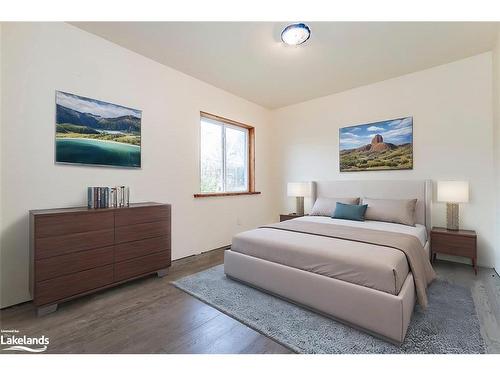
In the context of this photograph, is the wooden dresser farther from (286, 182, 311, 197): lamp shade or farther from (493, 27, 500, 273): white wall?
(493, 27, 500, 273): white wall

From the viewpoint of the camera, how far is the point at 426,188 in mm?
2986

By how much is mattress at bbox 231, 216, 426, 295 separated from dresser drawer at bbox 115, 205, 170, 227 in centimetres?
89

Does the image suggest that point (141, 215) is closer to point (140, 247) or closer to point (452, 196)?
point (140, 247)

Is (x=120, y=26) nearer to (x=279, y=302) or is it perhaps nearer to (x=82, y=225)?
(x=82, y=225)

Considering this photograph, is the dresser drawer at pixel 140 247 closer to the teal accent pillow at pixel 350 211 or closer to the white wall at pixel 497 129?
the teal accent pillow at pixel 350 211

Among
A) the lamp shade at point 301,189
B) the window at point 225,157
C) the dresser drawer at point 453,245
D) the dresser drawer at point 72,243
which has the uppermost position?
the window at point 225,157

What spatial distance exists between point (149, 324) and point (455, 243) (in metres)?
3.33

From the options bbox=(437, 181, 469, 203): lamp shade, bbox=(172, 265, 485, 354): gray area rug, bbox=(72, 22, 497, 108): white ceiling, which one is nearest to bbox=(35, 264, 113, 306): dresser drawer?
bbox=(172, 265, 485, 354): gray area rug

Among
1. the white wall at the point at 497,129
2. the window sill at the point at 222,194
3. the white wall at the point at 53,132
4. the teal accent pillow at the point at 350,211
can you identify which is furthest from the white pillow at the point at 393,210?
the white wall at the point at 53,132

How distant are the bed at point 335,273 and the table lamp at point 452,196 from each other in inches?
24.0

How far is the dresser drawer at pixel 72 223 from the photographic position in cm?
172

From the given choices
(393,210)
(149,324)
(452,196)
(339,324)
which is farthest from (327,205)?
(149,324)
